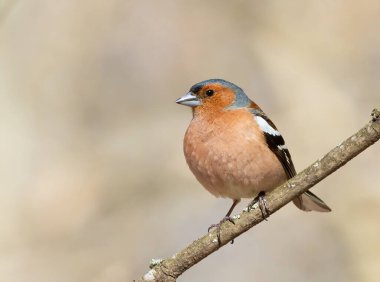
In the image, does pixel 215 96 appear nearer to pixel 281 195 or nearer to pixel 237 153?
pixel 237 153

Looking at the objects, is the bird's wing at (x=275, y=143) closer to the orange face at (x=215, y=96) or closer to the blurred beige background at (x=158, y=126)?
the orange face at (x=215, y=96)

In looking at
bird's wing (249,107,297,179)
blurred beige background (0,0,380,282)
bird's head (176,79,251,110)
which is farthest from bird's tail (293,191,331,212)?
blurred beige background (0,0,380,282)

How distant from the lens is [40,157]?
33.3 ft

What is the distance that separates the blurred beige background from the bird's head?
1.91 meters

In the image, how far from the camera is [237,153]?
6160 mm

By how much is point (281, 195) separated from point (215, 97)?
82.3 inches

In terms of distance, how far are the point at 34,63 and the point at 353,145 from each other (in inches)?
278

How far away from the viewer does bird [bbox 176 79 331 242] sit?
617cm

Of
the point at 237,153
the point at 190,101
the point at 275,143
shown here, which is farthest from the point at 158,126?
the point at 237,153

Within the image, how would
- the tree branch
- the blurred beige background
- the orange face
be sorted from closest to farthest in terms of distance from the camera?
1. the tree branch
2. the orange face
3. the blurred beige background

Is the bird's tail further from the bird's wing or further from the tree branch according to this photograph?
the tree branch

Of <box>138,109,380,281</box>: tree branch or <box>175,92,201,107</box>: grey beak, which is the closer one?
<box>138,109,380,281</box>: tree branch

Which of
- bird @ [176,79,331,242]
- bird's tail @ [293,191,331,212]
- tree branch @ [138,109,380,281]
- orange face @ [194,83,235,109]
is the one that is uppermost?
orange face @ [194,83,235,109]

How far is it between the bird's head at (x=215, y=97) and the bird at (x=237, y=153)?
0.04 meters
